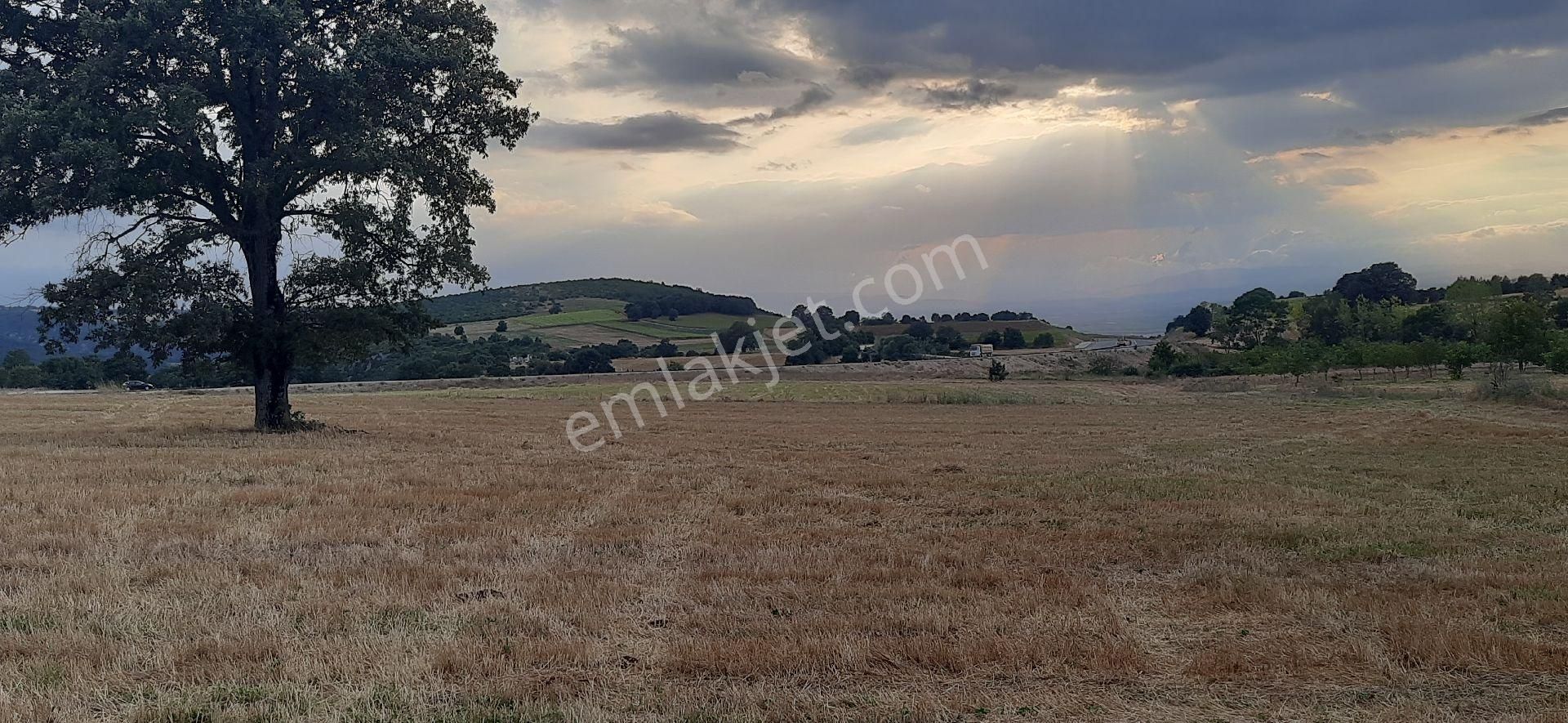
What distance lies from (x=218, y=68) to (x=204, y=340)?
23.9 ft

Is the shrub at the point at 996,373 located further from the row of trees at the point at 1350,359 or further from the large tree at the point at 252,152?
the large tree at the point at 252,152

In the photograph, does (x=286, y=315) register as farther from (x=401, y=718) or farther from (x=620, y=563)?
(x=401, y=718)

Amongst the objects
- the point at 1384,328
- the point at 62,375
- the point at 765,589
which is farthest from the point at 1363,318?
the point at 62,375

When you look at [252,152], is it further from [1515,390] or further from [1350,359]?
[1350,359]

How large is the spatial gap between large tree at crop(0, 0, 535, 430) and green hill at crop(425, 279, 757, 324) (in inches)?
4662

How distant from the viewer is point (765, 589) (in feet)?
29.1

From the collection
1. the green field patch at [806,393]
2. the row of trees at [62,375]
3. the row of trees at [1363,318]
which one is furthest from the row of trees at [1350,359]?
the row of trees at [62,375]

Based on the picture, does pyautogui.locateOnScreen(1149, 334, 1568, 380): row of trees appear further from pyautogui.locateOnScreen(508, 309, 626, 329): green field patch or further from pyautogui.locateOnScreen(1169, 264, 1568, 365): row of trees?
pyautogui.locateOnScreen(508, 309, 626, 329): green field patch

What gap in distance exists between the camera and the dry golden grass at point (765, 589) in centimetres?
609

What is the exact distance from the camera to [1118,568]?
10.3m

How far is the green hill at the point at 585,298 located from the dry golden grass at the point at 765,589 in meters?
131

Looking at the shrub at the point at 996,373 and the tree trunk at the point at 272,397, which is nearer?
the tree trunk at the point at 272,397

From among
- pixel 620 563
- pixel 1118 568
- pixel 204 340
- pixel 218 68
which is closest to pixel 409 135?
pixel 218 68

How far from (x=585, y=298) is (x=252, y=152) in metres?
147
